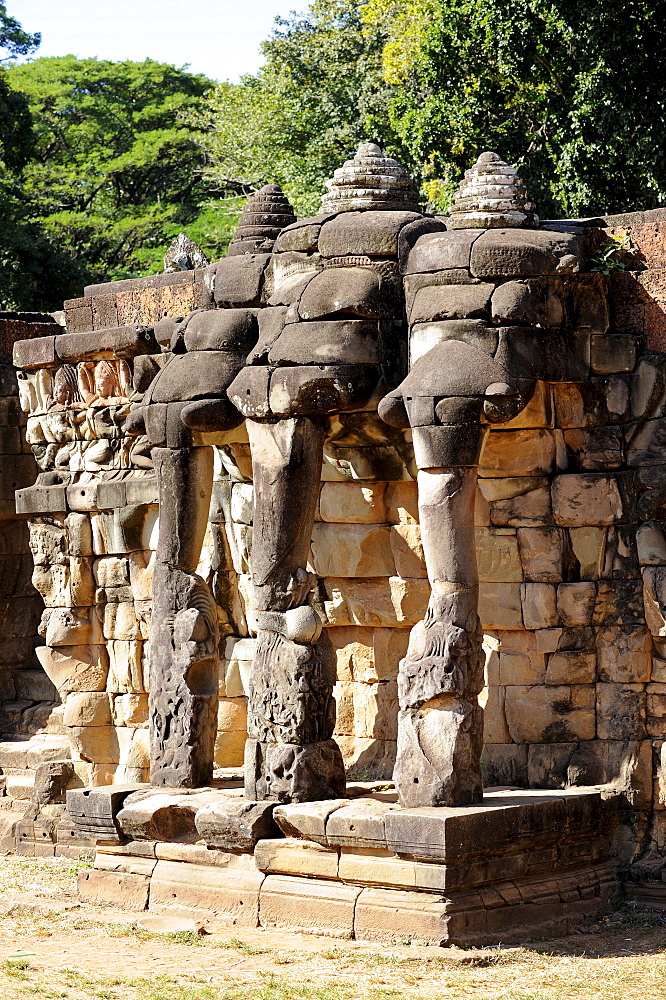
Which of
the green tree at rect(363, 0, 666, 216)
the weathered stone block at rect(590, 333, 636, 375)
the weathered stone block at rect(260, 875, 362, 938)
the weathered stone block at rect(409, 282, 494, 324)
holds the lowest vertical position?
the weathered stone block at rect(260, 875, 362, 938)

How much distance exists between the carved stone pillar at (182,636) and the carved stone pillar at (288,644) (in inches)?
26.7

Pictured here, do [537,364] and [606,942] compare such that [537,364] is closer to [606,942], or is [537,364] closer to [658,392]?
[658,392]

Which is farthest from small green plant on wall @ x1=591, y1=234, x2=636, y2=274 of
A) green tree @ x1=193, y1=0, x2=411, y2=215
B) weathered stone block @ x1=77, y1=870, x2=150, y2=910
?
green tree @ x1=193, y1=0, x2=411, y2=215

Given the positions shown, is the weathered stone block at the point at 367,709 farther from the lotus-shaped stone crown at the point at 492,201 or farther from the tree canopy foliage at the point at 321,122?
the tree canopy foliage at the point at 321,122

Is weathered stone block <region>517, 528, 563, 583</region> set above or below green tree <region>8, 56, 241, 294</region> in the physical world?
below

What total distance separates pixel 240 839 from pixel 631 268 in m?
4.13

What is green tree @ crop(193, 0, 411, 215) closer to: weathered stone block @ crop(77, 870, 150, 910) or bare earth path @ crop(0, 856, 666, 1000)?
weathered stone block @ crop(77, 870, 150, 910)

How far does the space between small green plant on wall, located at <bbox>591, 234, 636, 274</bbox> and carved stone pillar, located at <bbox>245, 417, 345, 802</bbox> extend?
2.00 meters

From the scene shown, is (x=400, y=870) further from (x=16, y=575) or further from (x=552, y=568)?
(x=16, y=575)

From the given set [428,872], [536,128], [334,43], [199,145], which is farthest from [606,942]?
[199,145]

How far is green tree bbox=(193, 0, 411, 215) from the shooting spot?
21891mm

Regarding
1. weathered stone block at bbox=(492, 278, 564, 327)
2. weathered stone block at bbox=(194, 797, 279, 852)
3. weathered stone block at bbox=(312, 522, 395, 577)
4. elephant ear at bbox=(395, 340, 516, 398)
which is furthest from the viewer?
weathered stone block at bbox=(312, 522, 395, 577)

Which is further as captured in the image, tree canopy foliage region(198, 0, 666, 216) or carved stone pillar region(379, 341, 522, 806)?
tree canopy foliage region(198, 0, 666, 216)

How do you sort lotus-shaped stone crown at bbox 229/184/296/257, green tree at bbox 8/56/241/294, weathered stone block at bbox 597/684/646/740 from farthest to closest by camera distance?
1. green tree at bbox 8/56/241/294
2. lotus-shaped stone crown at bbox 229/184/296/257
3. weathered stone block at bbox 597/684/646/740
